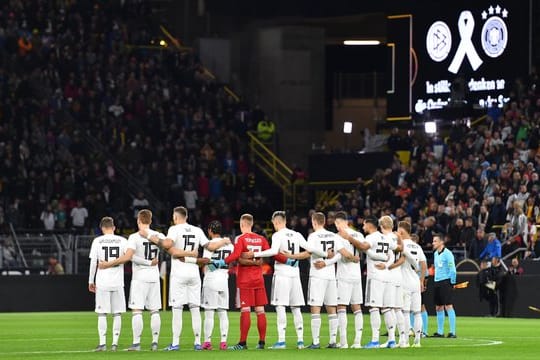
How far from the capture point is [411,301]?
2748 cm

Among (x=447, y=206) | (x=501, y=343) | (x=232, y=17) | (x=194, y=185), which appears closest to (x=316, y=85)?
(x=232, y=17)

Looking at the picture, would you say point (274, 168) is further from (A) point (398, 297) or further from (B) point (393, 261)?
(A) point (398, 297)

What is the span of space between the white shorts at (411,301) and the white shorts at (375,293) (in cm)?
71

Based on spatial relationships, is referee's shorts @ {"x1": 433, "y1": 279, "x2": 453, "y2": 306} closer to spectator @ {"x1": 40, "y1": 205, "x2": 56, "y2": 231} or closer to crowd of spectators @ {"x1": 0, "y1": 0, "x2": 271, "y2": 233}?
spectator @ {"x1": 40, "y1": 205, "x2": 56, "y2": 231}

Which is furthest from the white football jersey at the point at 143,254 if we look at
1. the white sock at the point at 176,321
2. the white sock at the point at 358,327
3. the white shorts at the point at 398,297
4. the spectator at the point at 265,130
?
the spectator at the point at 265,130

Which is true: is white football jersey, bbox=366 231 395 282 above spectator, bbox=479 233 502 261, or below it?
above

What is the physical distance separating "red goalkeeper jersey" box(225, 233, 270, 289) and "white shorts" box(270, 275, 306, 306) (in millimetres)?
358

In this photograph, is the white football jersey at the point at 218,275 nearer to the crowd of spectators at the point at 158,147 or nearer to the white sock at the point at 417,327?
the white sock at the point at 417,327

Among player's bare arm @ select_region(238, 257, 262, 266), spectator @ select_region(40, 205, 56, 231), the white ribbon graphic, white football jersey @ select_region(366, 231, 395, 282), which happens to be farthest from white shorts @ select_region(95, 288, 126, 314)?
the white ribbon graphic

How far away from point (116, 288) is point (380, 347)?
4.80 metres

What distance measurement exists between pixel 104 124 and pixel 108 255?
29.4 meters

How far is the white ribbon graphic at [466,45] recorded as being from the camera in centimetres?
5034

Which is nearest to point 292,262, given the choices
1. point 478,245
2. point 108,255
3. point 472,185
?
point 108,255

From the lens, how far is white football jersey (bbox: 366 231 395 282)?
26547 mm
